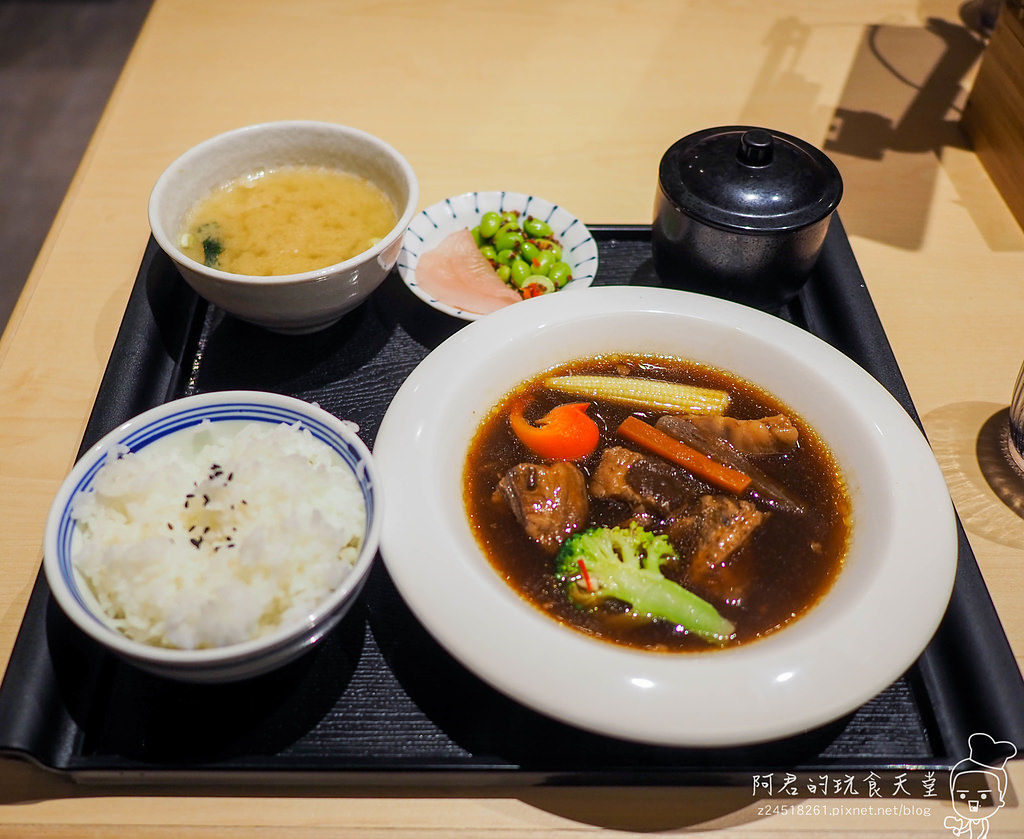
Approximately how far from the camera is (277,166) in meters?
2.54

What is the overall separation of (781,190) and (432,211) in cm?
114

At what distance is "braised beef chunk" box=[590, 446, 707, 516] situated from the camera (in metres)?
1.89

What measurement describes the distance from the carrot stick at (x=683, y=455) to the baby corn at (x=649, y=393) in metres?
0.08

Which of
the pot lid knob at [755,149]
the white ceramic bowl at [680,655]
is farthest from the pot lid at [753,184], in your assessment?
the white ceramic bowl at [680,655]

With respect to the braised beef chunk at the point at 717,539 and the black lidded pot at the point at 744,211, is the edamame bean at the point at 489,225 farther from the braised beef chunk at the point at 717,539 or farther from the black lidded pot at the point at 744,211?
Result: the braised beef chunk at the point at 717,539

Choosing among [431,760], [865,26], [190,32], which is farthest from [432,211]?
[865,26]

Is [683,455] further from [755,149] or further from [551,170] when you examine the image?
[551,170]

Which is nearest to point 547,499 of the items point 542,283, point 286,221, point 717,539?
point 717,539

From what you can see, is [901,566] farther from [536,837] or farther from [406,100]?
[406,100]

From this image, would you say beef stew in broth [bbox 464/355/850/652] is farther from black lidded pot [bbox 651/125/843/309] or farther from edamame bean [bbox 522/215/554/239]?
edamame bean [bbox 522/215/554/239]

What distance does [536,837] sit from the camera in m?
1.54

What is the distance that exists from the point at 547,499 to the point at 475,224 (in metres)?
1.25

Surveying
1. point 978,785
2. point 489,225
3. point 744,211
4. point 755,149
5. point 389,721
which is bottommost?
point 389,721

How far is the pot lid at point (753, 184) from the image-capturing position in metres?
2.18
